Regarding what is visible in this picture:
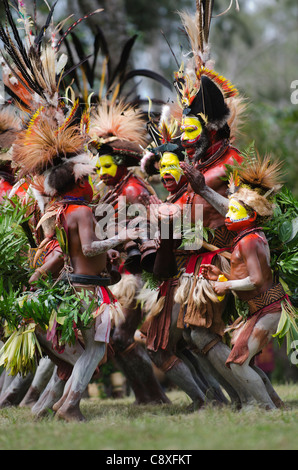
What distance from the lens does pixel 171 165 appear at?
5.23 meters

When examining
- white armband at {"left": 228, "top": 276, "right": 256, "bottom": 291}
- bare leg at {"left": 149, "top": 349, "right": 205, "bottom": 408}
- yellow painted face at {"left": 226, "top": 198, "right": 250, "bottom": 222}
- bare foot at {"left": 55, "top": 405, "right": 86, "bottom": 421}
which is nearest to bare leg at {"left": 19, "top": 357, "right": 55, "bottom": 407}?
bare leg at {"left": 149, "top": 349, "right": 205, "bottom": 408}

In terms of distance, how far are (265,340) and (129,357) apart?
181 cm

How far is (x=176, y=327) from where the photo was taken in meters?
5.05

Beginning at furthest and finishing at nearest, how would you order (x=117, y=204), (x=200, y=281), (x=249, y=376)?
(x=117, y=204) → (x=200, y=281) → (x=249, y=376)

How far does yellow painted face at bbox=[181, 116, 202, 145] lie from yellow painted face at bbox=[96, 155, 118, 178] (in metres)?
1.28

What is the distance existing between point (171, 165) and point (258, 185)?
3.01 feet

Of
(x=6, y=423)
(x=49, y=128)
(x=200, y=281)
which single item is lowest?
(x=6, y=423)

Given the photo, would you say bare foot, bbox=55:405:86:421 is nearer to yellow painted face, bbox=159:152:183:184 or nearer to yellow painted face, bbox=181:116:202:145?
yellow painted face, bbox=159:152:183:184

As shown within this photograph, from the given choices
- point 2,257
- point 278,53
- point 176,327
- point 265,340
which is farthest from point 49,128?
point 278,53

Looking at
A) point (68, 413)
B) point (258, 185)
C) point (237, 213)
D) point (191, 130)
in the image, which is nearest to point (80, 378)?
point (68, 413)

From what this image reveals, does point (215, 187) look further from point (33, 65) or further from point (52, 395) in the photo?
point (52, 395)

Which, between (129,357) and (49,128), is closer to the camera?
(49,128)

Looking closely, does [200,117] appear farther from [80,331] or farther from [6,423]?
[6,423]

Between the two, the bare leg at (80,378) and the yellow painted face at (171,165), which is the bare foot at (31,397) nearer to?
the bare leg at (80,378)
